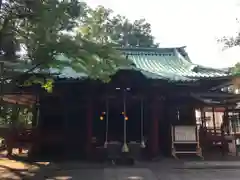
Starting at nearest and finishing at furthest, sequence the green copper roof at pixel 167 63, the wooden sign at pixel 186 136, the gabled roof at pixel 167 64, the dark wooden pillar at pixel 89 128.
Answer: the dark wooden pillar at pixel 89 128 < the wooden sign at pixel 186 136 < the gabled roof at pixel 167 64 < the green copper roof at pixel 167 63

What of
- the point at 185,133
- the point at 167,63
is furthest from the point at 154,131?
the point at 167,63

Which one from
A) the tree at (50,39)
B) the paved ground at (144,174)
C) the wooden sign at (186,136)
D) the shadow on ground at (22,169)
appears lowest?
the paved ground at (144,174)

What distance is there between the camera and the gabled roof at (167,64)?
10.4 meters

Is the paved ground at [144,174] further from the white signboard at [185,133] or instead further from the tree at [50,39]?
the tree at [50,39]

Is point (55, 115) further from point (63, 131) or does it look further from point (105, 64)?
point (105, 64)

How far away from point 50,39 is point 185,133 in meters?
6.27

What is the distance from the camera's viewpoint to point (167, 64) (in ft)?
42.6

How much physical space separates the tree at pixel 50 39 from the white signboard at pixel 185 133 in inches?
179

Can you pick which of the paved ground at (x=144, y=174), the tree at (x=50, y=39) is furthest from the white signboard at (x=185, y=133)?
the tree at (x=50, y=39)

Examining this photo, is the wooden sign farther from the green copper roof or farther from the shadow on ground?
the shadow on ground

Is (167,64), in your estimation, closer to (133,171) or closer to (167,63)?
(167,63)

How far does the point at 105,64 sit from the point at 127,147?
151 inches

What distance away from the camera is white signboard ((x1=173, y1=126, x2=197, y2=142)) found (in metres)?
9.45

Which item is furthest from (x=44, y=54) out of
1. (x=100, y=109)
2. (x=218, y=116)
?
(x=218, y=116)
